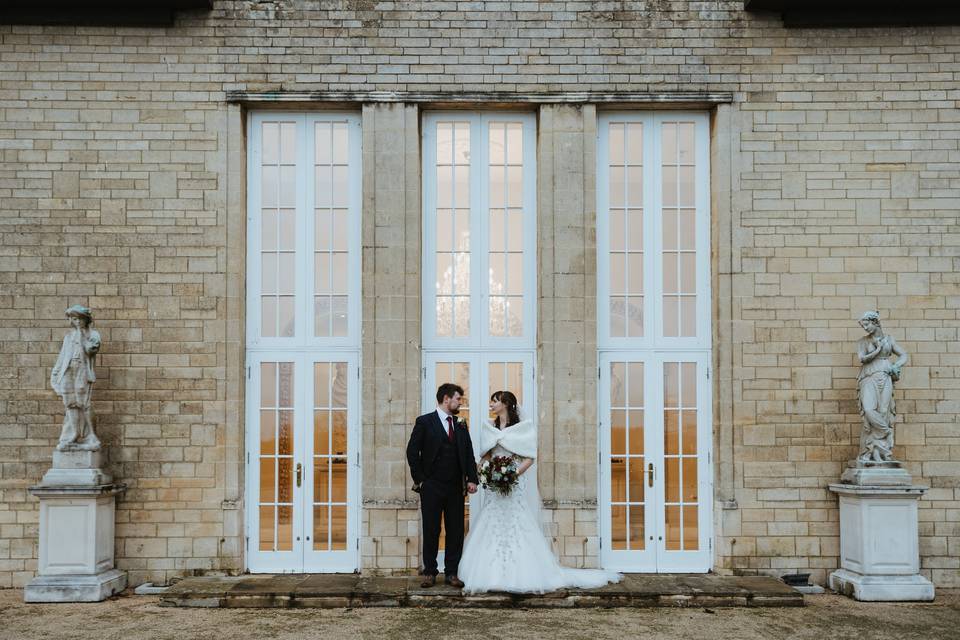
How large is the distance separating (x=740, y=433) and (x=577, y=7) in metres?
4.33

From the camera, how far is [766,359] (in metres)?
8.62

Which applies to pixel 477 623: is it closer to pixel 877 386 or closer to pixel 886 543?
pixel 886 543

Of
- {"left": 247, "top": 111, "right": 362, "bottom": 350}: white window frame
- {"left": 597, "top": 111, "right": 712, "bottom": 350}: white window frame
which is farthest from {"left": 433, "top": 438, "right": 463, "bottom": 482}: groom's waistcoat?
{"left": 597, "top": 111, "right": 712, "bottom": 350}: white window frame

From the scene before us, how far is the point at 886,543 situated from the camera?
7.97 m

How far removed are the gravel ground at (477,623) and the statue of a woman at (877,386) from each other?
136 cm

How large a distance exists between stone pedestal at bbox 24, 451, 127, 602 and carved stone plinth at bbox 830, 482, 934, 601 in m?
6.58

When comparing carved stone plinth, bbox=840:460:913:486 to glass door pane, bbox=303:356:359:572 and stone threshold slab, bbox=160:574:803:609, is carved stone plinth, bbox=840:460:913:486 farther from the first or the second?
glass door pane, bbox=303:356:359:572

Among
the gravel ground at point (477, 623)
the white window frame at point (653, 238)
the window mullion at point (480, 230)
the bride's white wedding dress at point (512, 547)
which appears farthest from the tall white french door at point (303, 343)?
the white window frame at point (653, 238)

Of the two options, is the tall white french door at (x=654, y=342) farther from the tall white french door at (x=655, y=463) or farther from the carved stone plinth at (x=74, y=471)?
the carved stone plinth at (x=74, y=471)

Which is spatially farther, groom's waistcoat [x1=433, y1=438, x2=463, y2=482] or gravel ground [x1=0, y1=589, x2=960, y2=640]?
groom's waistcoat [x1=433, y1=438, x2=463, y2=482]

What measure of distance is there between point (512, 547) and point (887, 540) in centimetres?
330

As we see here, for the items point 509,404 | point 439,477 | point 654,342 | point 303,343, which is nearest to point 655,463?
point 654,342

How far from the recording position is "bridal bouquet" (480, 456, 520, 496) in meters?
7.65

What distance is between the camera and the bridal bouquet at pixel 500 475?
7.65 meters
